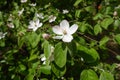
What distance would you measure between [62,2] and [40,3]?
244mm

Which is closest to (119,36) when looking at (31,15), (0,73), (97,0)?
(0,73)

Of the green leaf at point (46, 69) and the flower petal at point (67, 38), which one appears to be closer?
the flower petal at point (67, 38)

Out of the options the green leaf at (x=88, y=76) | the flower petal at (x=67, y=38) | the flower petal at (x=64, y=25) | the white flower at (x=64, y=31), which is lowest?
the green leaf at (x=88, y=76)

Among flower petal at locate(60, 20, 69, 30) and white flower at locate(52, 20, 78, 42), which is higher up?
flower petal at locate(60, 20, 69, 30)

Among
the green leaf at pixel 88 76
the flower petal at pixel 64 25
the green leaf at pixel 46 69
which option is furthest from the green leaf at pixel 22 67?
the green leaf at pixel 88 76

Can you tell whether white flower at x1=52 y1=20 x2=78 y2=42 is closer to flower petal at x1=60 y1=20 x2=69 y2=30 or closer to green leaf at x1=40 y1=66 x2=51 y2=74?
flower petal at x1=60 y1=20 x2=69 y2=30

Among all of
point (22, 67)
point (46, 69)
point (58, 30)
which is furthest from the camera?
point (22, 67)

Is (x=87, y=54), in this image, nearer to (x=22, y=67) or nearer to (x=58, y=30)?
(x=58, y=30)

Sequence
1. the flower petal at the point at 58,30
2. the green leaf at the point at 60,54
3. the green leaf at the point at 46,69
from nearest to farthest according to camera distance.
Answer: the green leaf at the point at 60,54, the flower petal at the point at 58,30, the green leaf at the point at 46,69

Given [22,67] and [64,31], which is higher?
[64,31]

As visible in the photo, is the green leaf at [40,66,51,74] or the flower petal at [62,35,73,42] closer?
the flower petal at [62,35,73,42]

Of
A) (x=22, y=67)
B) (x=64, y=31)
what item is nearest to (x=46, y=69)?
(x=64, y=31)

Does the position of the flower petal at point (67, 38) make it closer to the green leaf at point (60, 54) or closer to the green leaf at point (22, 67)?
the green leaf at point (60, 54)

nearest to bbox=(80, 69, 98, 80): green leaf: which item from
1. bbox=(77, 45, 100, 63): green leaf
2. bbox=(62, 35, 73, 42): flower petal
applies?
bbox=(77, 45, 100, 63): green leaf
